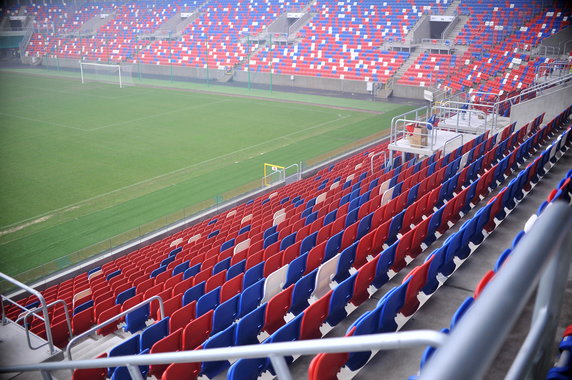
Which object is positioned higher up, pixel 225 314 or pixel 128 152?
pixel 225 314

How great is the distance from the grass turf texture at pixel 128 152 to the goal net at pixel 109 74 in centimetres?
465

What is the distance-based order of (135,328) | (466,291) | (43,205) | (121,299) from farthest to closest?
(43,205) < (121,299) < (135,328) < (466,291)

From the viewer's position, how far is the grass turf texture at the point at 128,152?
52.7 ft

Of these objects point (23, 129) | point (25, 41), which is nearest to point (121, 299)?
point (23, 129)

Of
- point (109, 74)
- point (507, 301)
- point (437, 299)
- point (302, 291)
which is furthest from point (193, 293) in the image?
point (109, 74)

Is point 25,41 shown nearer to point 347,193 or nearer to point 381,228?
point 347,193

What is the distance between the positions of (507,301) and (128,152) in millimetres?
24246

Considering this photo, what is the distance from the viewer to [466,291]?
6434 millimetres

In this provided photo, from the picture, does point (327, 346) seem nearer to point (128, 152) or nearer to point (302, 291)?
point (302, 291)

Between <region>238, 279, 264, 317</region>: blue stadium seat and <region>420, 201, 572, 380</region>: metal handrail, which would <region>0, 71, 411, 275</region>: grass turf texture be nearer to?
<region>238, 279, 264, 317</region>: blue stadium seat

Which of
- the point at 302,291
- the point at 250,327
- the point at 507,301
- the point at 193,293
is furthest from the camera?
the point at 193,293

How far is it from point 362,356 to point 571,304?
191 centimetres

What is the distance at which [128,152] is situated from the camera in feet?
78.5

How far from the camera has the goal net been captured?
143 feet
